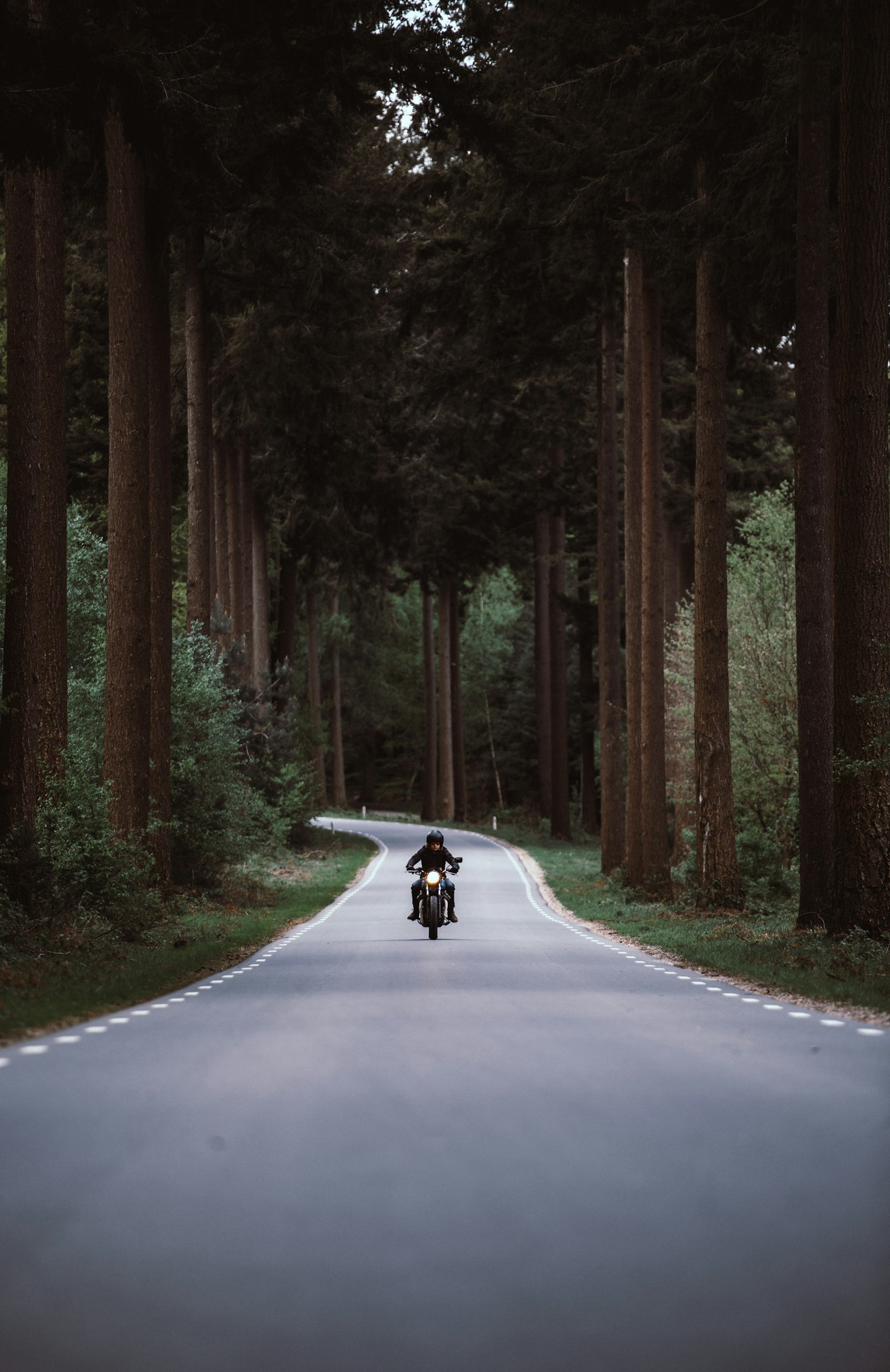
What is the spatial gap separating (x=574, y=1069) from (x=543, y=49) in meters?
22.9

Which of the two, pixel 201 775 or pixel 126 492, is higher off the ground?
pixel 126 492

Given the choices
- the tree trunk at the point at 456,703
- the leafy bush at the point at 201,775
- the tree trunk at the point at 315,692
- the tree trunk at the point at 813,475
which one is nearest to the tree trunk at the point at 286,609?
the tree trunk at the point at 456,703

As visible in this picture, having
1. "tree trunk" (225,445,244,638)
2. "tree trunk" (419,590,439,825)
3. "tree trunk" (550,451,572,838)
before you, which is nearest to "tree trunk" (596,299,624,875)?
"tree trunk" (225,445,244,638)

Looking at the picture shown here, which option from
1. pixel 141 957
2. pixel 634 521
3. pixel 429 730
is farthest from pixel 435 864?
pixel 429 730

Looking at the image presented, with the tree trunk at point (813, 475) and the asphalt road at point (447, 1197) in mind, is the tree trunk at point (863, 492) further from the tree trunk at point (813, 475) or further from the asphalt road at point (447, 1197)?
the asphalt road at point (447, 1197)

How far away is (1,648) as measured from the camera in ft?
63.2

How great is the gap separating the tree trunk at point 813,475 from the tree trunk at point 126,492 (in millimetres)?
9713

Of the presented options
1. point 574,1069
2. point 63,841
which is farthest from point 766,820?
point 574,1069

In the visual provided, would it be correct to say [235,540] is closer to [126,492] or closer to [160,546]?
[160,546]

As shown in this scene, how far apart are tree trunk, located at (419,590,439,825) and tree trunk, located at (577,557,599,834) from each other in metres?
7.41

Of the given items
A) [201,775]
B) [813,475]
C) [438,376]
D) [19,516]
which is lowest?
[201,775]

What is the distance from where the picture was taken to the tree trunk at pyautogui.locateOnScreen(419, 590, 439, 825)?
67375 mm

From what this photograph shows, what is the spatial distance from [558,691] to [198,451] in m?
24.3

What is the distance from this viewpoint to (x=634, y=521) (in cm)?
3081
